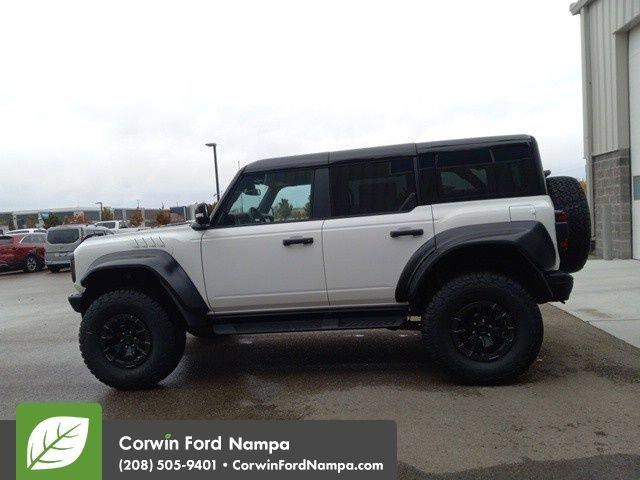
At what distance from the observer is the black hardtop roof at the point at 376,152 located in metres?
4.79

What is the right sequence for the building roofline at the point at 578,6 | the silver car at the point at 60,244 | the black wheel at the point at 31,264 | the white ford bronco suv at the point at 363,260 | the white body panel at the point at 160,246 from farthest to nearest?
the black wheel at the point at 31,264, the silver car at the point at 60,244, the building roofline at the point at 578,6, the white body panel at the point at 160,246, the white ford bronco suv at the point at 363,260

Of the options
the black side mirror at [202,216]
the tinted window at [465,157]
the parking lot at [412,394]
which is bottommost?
the parking lot at [412,394]

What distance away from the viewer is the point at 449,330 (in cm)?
462

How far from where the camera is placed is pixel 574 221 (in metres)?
4.86

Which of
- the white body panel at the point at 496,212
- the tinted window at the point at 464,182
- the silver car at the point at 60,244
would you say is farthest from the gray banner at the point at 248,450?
the silver car at the point at 60,244

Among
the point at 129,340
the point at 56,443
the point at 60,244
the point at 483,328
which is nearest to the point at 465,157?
the point at 483,328

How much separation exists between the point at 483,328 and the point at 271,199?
211 cm

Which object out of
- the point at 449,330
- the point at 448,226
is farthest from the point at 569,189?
the point at 449,330

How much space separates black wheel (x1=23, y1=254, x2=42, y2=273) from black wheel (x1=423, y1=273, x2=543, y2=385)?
19992 millimetres

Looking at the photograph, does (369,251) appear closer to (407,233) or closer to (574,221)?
(407,233)

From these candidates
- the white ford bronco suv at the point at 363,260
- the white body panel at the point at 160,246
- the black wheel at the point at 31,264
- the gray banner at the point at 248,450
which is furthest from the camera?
the black wheel at the point at 31,264

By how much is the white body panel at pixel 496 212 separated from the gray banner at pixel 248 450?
1716 millimetres

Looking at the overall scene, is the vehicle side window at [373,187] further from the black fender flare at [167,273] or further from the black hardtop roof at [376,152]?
the black fender flare at [167,273]

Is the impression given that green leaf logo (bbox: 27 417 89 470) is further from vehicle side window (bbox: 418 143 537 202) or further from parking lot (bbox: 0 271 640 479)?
vehicle side window (bbox: 418 143 537 202)
